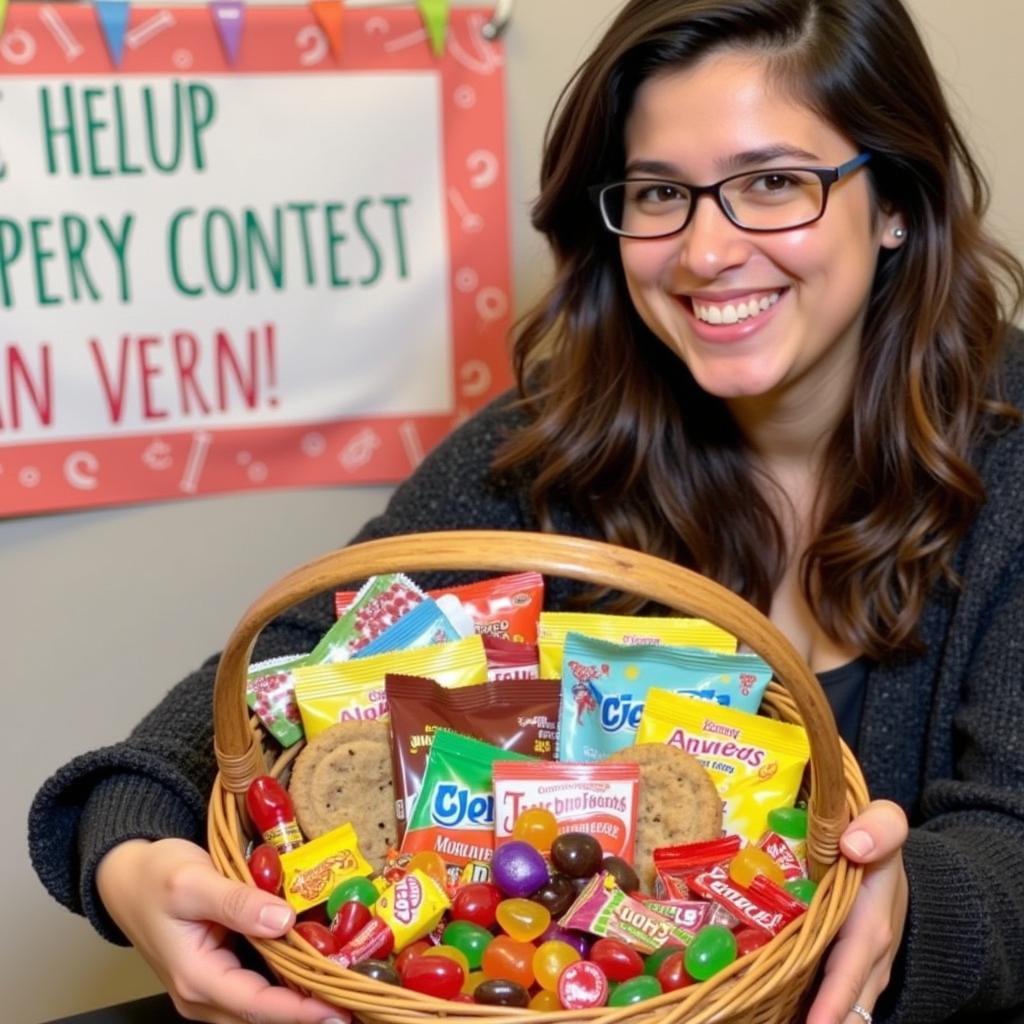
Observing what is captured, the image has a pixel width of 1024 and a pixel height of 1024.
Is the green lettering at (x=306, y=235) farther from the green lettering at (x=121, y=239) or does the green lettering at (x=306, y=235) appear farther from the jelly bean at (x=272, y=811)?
the jelly bean at (x=272, y=811)

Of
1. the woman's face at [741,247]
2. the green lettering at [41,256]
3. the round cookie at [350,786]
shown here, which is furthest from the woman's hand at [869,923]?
the green lettering at [41,256]

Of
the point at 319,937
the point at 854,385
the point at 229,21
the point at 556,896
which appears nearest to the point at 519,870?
the point at 556,896

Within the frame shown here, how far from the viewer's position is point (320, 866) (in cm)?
85

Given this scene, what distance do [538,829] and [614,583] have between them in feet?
0.71

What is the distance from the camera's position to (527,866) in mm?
841

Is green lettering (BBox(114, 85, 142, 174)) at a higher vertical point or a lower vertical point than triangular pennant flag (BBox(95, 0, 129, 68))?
lower

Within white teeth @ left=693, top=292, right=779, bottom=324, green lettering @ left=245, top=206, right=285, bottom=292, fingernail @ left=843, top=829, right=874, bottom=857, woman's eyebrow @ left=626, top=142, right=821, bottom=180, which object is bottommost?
fingernail @ left=843, top=829, right=874, bottom=857

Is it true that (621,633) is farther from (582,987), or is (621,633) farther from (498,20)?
(498,20)

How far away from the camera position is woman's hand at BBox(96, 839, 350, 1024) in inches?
29.8

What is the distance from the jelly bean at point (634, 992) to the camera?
2.42ft

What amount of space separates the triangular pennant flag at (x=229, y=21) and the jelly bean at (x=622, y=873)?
96 centimetres

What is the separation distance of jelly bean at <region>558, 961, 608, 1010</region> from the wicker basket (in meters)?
0.05

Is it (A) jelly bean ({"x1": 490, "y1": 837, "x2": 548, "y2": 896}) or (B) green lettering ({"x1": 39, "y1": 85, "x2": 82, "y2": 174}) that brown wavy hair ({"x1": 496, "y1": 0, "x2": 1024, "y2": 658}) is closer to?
(A) jelly bean ({"x1": 490, "y1": 837, "x2": 548, "y2": 896})

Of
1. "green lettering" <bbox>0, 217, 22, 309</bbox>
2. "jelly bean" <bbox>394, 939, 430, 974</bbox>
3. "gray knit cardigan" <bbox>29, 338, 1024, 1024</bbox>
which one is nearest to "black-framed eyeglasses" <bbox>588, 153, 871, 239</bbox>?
"gray knit cardigan" <bbox>29, 338, 1024, 1024</bbox>
